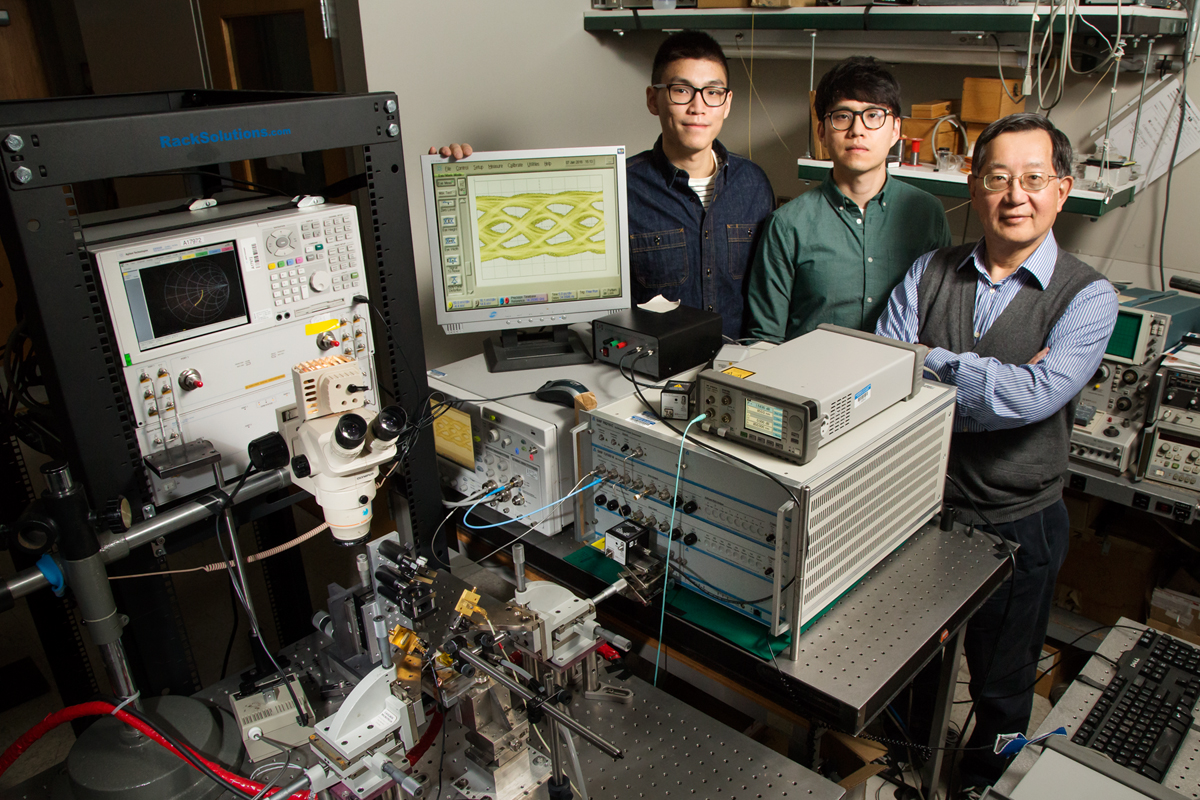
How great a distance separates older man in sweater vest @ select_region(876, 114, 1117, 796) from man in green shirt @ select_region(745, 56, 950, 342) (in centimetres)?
16

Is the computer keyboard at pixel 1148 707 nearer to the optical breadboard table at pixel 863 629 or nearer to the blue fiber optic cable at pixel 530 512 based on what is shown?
the optical breadboard table at pixel 863 629

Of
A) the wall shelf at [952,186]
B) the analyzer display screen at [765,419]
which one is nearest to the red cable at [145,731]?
the analyzer display screen at [765,419]

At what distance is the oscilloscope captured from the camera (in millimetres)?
1311

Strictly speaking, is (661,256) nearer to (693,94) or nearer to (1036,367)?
(693,94)

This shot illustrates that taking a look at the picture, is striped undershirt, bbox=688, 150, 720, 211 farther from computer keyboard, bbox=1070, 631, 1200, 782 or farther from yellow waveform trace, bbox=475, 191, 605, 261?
computer keyboard, bbox=1070, 631, 1200, 782

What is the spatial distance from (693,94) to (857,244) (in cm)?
59

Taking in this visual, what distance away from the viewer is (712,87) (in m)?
2.18

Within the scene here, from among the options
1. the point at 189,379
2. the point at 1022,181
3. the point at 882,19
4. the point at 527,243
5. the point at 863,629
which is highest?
the point at 882,19

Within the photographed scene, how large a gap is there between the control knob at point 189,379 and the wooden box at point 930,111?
2362mm

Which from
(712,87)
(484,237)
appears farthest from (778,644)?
(712,87)

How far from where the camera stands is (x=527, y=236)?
6.46ft

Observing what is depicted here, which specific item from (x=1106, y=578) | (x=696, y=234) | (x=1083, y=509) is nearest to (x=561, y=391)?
(x=696, y=234)

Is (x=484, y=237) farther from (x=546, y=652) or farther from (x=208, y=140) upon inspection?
(x=546, y=652)

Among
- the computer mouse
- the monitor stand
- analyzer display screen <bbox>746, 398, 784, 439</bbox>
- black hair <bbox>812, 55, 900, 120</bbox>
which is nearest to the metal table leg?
analyzer display screen <bbox>746, 398, 784, 439</bbox>
